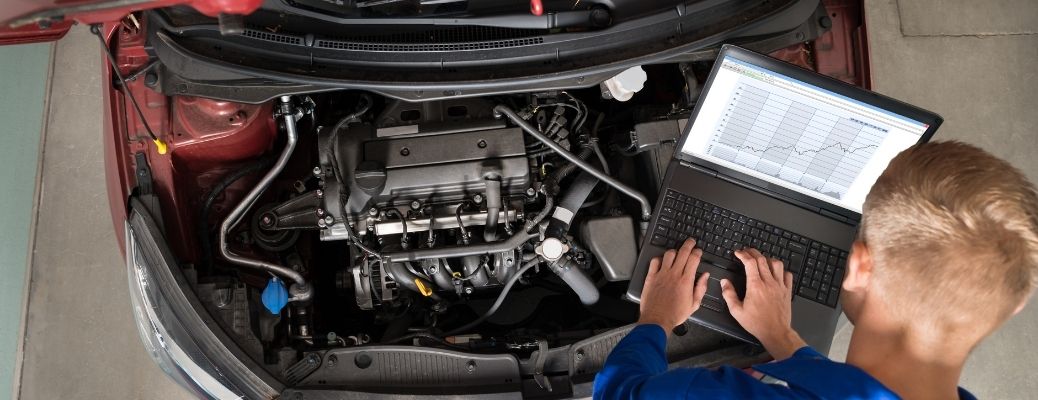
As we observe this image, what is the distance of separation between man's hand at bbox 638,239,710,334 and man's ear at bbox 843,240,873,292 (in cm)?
50

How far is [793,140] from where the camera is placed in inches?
74.7

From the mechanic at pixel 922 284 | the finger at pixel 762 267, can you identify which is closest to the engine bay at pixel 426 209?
the finger at pixel 762 267

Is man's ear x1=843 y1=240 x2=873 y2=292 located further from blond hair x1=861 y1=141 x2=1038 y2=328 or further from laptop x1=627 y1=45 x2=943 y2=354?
laptop x1=627 y1=45 x2=943 y2=354

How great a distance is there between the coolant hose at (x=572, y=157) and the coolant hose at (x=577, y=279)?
0.25 metres

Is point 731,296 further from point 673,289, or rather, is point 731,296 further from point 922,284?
point 922,284

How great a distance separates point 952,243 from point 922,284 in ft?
0.30

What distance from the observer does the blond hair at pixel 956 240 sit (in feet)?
4.42

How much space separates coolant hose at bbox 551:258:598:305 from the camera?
2.08 metres

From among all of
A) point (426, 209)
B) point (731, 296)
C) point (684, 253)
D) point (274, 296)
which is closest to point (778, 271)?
point (731, 296)

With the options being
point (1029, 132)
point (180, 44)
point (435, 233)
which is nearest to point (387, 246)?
point (435, 233)

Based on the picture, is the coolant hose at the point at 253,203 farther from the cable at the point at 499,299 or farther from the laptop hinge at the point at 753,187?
the laptop hinge at the point at 753,187

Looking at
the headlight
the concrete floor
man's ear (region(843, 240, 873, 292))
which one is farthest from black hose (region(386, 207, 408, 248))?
the concrete floor

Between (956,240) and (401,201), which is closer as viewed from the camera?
(956,240)

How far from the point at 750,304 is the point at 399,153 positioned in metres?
1.02
